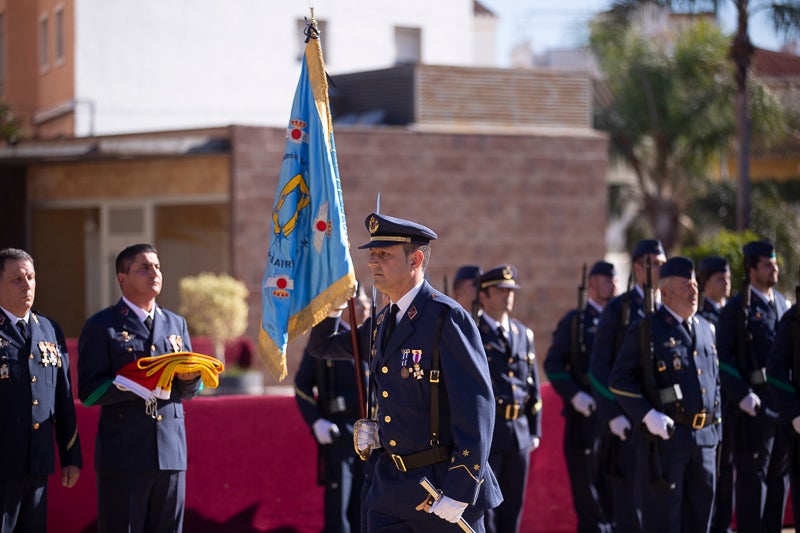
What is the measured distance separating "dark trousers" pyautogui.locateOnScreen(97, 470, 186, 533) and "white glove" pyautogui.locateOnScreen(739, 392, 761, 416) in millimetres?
4340

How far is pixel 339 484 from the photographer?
8852 millimetres

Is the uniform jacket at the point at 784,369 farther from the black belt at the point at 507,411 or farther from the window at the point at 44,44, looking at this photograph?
the window at the point at 44,44

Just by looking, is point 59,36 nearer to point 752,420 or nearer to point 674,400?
point 752,420

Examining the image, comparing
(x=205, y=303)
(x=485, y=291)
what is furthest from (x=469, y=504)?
(x=205, y=303)

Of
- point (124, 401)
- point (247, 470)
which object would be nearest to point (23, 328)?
point (124, 401)

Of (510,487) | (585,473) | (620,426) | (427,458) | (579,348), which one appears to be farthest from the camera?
(579,348)

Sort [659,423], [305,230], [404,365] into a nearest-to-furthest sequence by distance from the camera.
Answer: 1. [404,365]
2. [305,230]
3. [659,423]

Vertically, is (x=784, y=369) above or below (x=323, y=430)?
above

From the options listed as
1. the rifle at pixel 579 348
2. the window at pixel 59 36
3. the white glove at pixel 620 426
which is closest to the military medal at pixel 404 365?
the white glove at pixel 620 426

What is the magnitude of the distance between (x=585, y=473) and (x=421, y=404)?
4.59 meters

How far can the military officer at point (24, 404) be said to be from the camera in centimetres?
693

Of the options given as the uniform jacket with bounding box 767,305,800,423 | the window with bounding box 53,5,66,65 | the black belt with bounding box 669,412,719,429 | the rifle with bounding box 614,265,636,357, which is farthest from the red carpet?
the window with bounding box 53,5,66,65

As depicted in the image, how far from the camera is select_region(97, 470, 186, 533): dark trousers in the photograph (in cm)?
725

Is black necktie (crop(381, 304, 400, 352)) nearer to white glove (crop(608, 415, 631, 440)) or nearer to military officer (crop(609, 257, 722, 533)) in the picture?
military officer (crop(609, 257, 722, 533))
